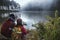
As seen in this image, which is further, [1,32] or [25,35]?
[1,32]

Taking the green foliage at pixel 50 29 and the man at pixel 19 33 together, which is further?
the man at pixel 19 33

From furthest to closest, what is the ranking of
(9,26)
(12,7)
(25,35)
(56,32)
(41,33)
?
1. (12,7)
2. (9,26)
3. (25,35)
4. (41,33)
5. (56,32)

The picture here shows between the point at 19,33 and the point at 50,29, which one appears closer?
the point at 50,29

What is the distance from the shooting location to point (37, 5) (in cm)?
319

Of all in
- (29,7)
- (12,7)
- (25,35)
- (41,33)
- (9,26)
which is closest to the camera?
(41,33)

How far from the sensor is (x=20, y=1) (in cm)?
286

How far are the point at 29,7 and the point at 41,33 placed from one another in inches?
55.7

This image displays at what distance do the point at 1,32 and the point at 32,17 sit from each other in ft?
2.86

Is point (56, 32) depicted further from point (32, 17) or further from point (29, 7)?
point (29, 7)

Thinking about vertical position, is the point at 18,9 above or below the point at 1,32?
above

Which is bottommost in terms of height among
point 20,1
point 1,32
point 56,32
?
point 1,32

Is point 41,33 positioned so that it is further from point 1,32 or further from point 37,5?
point 37,5

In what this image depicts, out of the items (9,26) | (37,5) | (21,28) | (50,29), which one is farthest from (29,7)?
(50,29)

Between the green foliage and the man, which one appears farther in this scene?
the man
